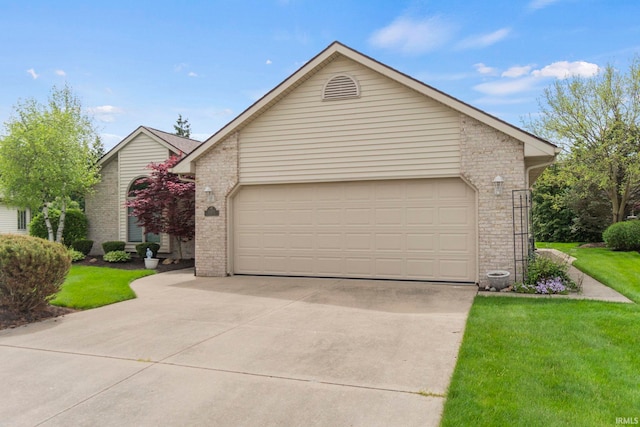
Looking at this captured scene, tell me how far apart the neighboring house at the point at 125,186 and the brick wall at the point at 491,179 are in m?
10.5

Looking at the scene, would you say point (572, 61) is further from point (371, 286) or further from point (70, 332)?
point (70, 332)

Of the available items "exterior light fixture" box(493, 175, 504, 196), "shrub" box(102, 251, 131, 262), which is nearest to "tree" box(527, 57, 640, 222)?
"exterior light fixture" box(493, 175, 504, 196)

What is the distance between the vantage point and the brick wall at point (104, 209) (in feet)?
56.1

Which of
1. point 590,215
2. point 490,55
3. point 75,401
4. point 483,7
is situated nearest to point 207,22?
point 483,7

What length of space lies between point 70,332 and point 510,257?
8256 millimetres

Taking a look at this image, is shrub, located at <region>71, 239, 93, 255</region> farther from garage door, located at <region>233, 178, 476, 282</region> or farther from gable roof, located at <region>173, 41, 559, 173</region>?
garage door, located at <region>233, 178, 476, 282</region>

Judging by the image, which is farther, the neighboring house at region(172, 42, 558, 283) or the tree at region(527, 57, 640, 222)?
the tree at region(527, 57, 640, 222)

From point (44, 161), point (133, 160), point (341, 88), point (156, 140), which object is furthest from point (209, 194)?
point (44, 161)

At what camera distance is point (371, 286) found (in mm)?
9531

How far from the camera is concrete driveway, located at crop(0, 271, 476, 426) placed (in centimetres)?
343

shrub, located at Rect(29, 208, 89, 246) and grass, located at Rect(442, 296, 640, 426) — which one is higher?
shrub, located at Rect(29, 208, 89, 246)

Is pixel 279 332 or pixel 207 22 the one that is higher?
pixel 207 22

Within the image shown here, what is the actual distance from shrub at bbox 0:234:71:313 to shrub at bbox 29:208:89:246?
1098cm

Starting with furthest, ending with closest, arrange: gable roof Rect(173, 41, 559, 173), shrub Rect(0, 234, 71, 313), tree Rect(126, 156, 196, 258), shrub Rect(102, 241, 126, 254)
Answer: shrub Rect(102, 241, 126, 254) → tree Rect(126, 156, 196, 258) → gable roof Rect(173, 41, 559, 173) → shrub Rect(0, 234, 71, 313)
